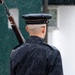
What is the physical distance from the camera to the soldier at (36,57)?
4.00 m

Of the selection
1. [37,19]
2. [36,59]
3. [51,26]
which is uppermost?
[37,19]

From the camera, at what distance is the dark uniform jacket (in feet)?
13.1

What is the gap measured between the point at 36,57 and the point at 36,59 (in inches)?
0.8

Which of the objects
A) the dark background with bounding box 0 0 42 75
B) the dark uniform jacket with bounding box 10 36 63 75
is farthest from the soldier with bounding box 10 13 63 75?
the dark background with bounding box 0 0 42 75

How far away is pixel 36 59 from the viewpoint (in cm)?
402

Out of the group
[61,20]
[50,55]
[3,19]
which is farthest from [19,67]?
[61,20]

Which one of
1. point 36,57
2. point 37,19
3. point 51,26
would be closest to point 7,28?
point 51,26

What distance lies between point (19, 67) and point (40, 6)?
262 cm

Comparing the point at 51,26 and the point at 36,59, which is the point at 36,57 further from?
the point at 51,26

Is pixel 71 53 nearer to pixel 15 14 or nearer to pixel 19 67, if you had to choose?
pixel 15 14

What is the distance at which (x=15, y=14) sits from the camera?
666 cm

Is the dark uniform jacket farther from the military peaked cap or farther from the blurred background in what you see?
the blurred background

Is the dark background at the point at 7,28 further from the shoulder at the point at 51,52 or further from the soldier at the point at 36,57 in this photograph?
the shoulder at the point at 51,52

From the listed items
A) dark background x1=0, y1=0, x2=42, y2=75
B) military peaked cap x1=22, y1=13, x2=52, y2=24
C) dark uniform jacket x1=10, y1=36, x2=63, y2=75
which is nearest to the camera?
dark uniform jacket x1=10, y1=36, x2=63, y2=75
